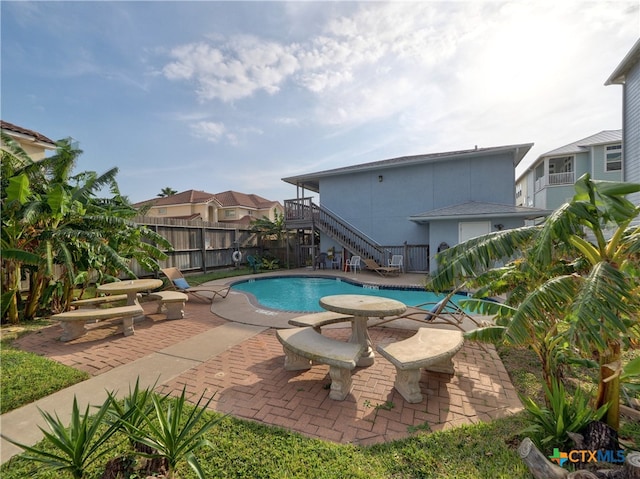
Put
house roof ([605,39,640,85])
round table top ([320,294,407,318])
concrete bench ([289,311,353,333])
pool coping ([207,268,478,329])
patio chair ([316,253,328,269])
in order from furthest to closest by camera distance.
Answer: patio chair ([316,253,328,269]) < house roof ([605,39,640,85]) < pool coping ([207,268,478,329]) < concrete bench ([289,311,353,333]) < round table top ([320,294,407,318])

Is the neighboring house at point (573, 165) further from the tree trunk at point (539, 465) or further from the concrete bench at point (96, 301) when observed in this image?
the concrete bench at point (96, 301)

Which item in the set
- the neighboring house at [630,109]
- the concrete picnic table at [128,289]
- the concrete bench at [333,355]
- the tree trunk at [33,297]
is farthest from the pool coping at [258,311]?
the neighboring house at [630,109]

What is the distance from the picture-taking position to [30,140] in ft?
33.7

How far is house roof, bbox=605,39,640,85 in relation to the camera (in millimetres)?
9109

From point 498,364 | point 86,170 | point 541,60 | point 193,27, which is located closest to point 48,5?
point 193,27

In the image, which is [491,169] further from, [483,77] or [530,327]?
[530,327]

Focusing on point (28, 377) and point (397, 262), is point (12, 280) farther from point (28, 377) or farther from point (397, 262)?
point (397, 262)

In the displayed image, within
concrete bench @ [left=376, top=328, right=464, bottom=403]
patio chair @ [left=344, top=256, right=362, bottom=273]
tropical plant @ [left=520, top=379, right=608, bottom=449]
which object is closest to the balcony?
patio chair @ [left=344, top=256, right=362, bottom=273]

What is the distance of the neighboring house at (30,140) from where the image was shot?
9.76 meters

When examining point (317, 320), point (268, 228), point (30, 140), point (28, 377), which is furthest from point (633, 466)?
point (268, 228)

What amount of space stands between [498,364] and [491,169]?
13.4 metres

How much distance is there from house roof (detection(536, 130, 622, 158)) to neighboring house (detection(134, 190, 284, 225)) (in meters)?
29.7

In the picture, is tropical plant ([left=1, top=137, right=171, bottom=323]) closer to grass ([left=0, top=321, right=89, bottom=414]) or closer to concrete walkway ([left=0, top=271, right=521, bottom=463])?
concrete walkway ([left=0, top=271, right=521, bottom=463])

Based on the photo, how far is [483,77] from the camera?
708 cm
